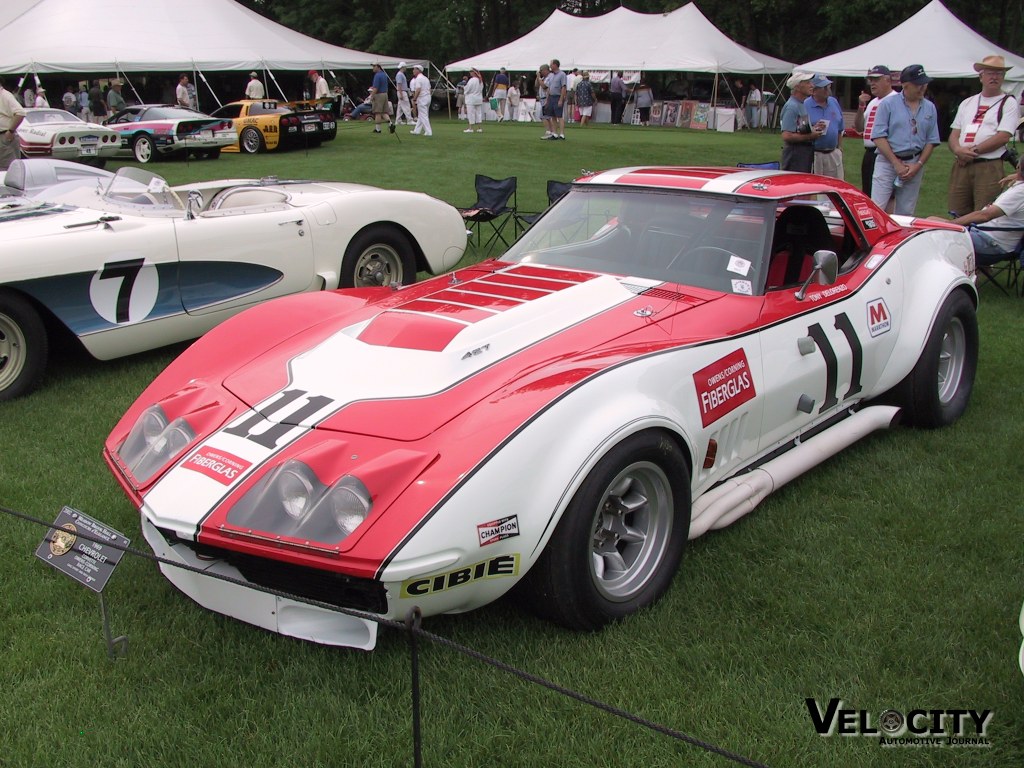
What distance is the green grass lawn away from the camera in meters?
2.39

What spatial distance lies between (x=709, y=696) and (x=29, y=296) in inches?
168

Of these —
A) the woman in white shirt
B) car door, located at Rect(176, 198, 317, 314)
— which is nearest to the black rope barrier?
car door, located at Rect(176, 198, 317, 314)

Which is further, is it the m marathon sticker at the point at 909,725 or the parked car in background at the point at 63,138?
the parked car in background at the point at 63,138

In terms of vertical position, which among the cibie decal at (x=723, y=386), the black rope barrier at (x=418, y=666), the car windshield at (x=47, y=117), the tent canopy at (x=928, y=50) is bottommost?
the black rope barrier at (x=418, y=666)

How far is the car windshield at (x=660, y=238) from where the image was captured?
12.5 ft

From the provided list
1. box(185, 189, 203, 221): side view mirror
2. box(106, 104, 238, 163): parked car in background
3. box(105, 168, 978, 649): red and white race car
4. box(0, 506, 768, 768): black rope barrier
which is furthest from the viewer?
box(106, 104, 238, 163): parked car in background

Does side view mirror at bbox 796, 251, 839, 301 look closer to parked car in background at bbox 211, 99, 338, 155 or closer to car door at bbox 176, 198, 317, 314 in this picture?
car door at bbox 176, 198, 317, 314

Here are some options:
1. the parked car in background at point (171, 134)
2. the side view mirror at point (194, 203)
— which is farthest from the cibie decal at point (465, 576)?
the parked car in background at point (171, 134)

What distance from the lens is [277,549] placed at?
96.4 inches

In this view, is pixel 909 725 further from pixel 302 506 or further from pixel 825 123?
pixel 825 123

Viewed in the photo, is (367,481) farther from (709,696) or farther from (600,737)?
(709,696)

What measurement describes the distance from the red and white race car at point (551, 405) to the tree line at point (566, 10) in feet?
109

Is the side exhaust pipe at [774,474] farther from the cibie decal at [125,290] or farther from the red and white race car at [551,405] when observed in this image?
the cibie decal at [125,290]

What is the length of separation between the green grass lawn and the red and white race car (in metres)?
0.20
